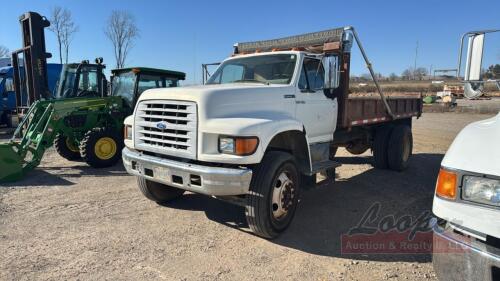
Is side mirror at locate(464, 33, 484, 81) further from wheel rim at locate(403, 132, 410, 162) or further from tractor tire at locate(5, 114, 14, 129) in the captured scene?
tractor tire at locate(5, 114, 14, 129)

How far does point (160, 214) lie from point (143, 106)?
1561mm

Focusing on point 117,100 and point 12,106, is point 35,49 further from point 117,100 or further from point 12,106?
point 12,106

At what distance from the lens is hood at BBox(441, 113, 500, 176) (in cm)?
241

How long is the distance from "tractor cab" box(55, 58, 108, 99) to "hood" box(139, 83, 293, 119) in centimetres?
607

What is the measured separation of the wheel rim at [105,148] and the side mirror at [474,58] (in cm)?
730

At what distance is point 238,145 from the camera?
12.6 feet

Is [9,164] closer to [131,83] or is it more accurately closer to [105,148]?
[105,148]

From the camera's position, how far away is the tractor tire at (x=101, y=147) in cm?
811

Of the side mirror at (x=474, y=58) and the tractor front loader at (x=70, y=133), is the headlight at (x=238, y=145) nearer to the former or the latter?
the side mirror at (x=474, y=58)

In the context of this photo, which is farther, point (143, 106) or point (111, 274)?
point (143, 106)

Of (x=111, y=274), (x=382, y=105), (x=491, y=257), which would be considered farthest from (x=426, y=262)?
(x=382, y=105)

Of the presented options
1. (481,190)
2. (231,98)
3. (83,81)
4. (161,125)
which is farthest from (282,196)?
(83,81)

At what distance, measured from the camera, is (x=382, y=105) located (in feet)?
25.1

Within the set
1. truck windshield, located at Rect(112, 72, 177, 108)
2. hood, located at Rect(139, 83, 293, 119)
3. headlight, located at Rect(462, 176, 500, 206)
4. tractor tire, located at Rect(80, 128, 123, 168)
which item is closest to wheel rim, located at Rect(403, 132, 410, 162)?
hood, located at Rect(139, 83, 293, 119)
